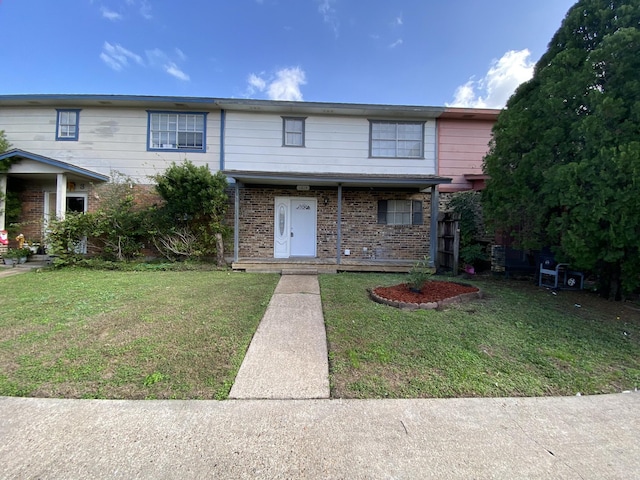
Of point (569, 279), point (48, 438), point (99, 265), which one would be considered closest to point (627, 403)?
point (48, 438)

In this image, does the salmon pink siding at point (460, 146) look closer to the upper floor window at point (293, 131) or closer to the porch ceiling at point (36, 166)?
the upper floor window at point (293, 131)

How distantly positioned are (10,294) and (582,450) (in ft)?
28.4

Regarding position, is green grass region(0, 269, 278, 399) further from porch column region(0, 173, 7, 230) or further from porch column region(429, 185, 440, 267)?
porch column region(429, 185, 440, 267)

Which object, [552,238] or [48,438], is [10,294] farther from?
[552,238]

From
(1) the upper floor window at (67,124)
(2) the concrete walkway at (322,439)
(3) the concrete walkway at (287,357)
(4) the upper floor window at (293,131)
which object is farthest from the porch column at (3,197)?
(2) the concrete walkway at (322,439)

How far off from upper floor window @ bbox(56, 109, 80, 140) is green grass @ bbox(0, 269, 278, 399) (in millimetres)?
5929

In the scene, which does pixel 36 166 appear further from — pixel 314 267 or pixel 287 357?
pixel 287 357

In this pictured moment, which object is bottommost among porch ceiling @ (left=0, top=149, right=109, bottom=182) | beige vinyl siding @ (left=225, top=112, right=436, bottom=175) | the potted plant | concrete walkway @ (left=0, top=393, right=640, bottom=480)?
concrete walkway @ (left=0, top=393, right=640, bottom=480)

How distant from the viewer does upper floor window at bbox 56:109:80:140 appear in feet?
32.5

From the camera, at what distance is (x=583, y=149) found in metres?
5.21

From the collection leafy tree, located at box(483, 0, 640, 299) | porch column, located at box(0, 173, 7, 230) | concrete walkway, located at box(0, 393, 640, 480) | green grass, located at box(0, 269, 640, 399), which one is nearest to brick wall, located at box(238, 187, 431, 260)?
leafy tree, located at box(483, 0, 640, 299)

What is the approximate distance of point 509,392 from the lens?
2.63m

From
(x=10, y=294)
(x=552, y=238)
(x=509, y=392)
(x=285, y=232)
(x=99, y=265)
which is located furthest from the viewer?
(x=285, y=232)

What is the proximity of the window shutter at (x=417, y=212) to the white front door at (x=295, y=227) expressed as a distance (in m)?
3.61
